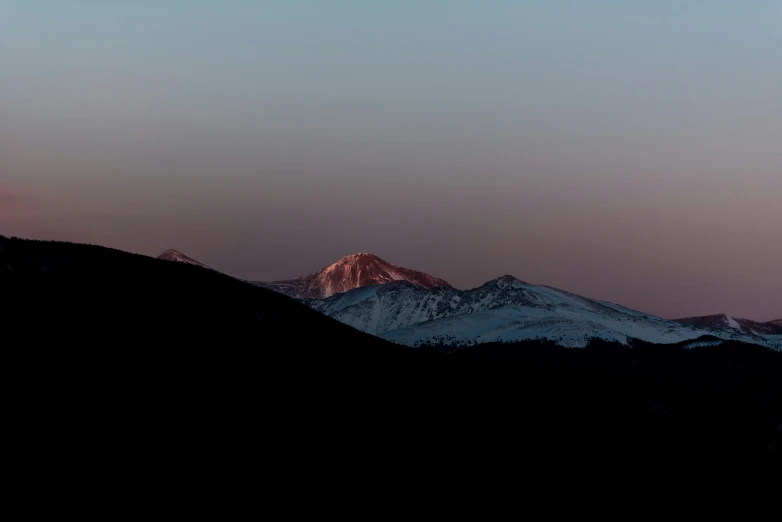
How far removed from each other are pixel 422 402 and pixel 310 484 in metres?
18.7

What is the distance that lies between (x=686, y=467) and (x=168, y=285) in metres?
42.2

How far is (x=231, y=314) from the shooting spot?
64.1 meters

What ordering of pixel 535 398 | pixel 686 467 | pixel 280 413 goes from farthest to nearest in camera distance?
pixel 535 398
pixel 686 467
pixel 280 413

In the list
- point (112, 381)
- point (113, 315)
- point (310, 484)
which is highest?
point (113, 315)

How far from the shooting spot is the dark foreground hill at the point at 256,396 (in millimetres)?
41000

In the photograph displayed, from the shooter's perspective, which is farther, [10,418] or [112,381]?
[112,381]

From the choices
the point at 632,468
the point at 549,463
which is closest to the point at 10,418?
the point at 549,463

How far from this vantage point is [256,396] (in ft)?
165

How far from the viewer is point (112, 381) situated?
4400 centimetres

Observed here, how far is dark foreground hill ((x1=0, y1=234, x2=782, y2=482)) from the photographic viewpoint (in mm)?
41000

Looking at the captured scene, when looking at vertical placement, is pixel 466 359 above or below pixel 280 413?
above

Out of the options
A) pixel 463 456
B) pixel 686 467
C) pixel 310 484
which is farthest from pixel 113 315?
pixel 686 467

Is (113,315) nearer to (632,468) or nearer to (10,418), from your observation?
(10,418)

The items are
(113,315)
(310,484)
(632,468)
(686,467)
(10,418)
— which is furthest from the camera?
(686,467)
